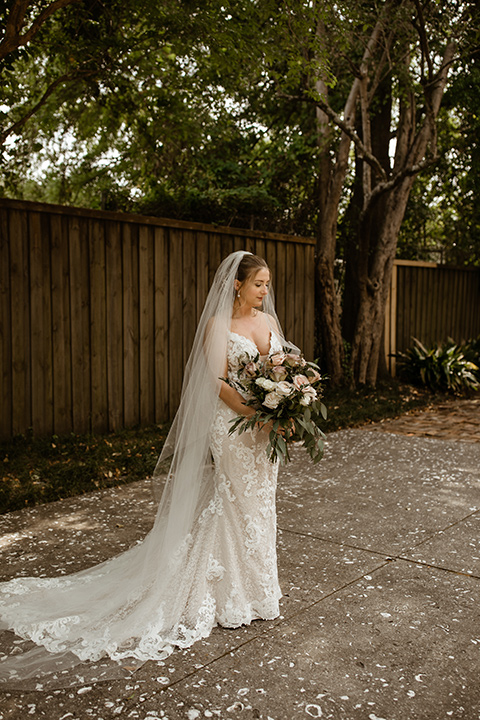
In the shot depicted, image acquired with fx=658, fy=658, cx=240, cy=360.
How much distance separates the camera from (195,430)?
11.8 ft

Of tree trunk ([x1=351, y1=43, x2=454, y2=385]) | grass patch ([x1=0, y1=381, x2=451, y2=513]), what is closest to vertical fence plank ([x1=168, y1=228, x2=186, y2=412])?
grass patch ([x1=0, y1=381, x2=451, y2=513])

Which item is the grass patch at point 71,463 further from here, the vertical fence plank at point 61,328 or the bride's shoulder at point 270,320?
the bride's shoulder at point 270,320

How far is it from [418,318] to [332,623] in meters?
10.5

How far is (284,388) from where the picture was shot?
3191 millimetres

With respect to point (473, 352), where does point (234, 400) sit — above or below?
above

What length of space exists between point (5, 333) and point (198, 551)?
12.8 ft

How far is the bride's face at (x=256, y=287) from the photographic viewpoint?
3611 millimetres

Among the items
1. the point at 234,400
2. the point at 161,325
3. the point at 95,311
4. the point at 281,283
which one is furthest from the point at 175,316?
the point at 234,400

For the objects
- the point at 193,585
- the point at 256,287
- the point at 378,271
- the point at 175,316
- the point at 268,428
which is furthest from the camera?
the point at 378,271

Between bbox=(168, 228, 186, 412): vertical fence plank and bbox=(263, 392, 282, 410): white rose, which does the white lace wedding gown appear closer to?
bbox=(263, 392, 282, 410): white rose

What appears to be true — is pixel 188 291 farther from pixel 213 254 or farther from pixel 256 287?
pixel 256 287

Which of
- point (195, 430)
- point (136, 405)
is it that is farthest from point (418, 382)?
point (195, 430)

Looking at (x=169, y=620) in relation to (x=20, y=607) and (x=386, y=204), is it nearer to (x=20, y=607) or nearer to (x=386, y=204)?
(x=20, y=607)

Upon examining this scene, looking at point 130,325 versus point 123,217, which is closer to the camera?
point 123,217
